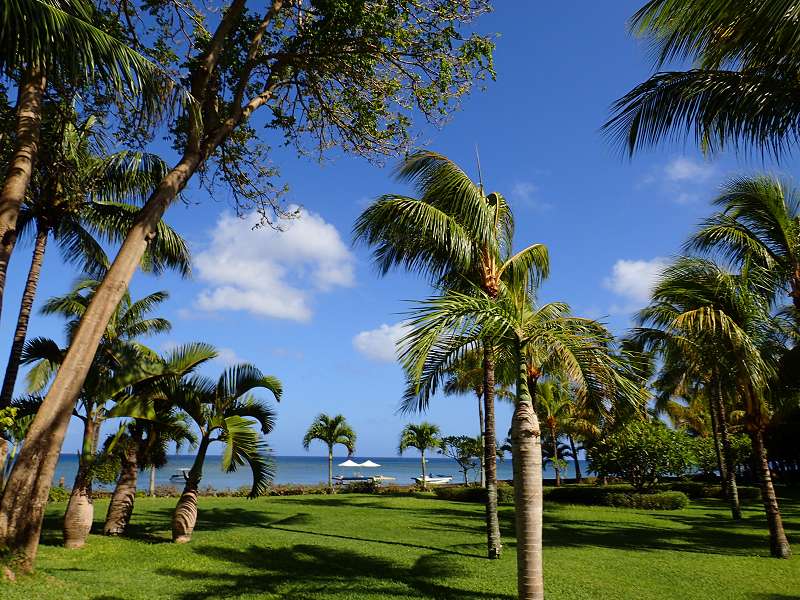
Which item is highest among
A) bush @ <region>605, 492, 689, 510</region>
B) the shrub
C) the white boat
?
the shrub

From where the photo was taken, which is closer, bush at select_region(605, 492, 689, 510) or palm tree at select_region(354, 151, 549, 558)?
palm tree at select_region(354, 151, 549, 558)

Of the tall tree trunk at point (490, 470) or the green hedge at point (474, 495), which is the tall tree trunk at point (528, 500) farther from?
the green hedge at point (474, 495)

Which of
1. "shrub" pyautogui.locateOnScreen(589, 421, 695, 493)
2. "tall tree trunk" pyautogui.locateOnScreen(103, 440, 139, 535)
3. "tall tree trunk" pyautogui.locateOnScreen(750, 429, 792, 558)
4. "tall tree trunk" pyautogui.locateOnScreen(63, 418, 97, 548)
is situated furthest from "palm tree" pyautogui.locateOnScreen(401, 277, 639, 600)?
"shrub" pyautogui.locateOnScreen(589, 421, 695, 493)

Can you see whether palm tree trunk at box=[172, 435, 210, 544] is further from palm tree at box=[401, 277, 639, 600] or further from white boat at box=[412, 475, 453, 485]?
white boat at box=[412, 475, 453, 485]

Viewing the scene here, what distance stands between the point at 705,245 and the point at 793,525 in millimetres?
11743

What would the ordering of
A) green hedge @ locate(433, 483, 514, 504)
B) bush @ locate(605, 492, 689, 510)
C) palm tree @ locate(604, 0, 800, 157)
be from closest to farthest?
1. palm tree @ locate(604, 0, 800, 157)
2. bush @ locate(605, 492, 689, 510)
3. green hedge @ locate(433, 483, 514, 504)

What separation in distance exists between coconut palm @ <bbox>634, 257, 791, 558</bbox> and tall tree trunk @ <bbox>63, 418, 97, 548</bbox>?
12.3 meters

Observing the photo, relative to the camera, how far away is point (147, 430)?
13.0 m

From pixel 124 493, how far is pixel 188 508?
2156mm

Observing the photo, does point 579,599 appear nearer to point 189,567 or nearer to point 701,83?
point 189,567

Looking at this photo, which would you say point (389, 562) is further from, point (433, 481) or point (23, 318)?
point (433, 481)

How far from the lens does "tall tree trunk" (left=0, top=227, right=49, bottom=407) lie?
402 inches

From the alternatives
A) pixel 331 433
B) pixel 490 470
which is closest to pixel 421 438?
pixel 331 433

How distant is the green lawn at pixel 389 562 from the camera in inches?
310
